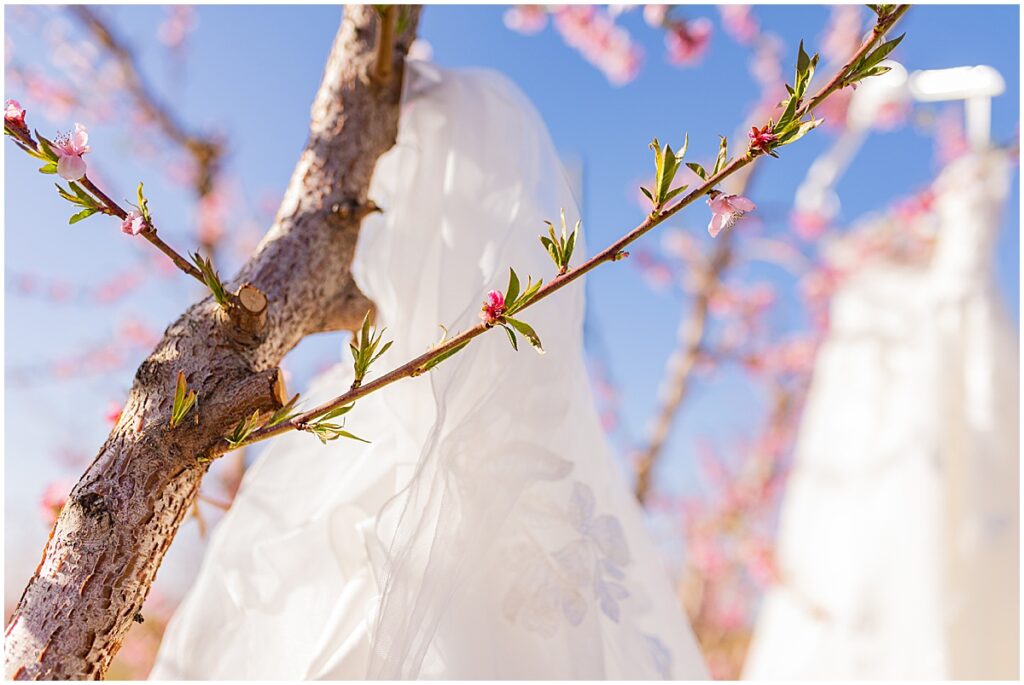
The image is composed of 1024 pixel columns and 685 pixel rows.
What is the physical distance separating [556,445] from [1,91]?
1.84 feet

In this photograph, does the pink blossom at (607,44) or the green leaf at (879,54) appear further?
the pink blossom at (607,44)

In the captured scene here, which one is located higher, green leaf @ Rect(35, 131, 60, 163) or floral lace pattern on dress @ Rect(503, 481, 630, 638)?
green leaf @ Rect(35, 131, 60, 163)

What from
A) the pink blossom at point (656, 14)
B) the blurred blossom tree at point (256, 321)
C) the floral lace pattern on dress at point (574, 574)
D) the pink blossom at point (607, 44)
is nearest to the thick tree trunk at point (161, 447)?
the blurred blossom tree at point (256, 321)

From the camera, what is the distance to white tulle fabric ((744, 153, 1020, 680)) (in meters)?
1.46

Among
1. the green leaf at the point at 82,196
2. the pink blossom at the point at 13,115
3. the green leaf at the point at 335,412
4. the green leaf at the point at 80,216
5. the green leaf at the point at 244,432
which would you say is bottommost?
the green leaf at the point at 244,432

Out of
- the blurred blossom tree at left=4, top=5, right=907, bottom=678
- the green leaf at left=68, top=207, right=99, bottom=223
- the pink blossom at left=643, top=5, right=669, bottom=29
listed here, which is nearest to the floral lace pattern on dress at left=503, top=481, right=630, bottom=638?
the blurred blossom tree at left=4, top=5, right=907, bottom=678

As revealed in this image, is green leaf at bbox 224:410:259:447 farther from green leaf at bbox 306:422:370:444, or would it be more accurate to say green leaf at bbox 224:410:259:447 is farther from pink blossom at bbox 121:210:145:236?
pink blossom at bbox 121:210:145:236

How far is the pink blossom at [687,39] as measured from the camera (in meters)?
0.97

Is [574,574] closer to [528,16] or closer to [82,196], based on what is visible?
[82,196]

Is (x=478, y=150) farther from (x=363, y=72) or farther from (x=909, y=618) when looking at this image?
(x=909, y=618)

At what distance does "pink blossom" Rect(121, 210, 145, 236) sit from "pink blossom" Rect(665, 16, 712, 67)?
749 millimetres

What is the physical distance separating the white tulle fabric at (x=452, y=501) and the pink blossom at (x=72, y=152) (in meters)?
0.28

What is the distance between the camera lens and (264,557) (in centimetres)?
71

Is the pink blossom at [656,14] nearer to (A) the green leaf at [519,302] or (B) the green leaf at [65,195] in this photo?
(A) the green leaf at [519,302]
